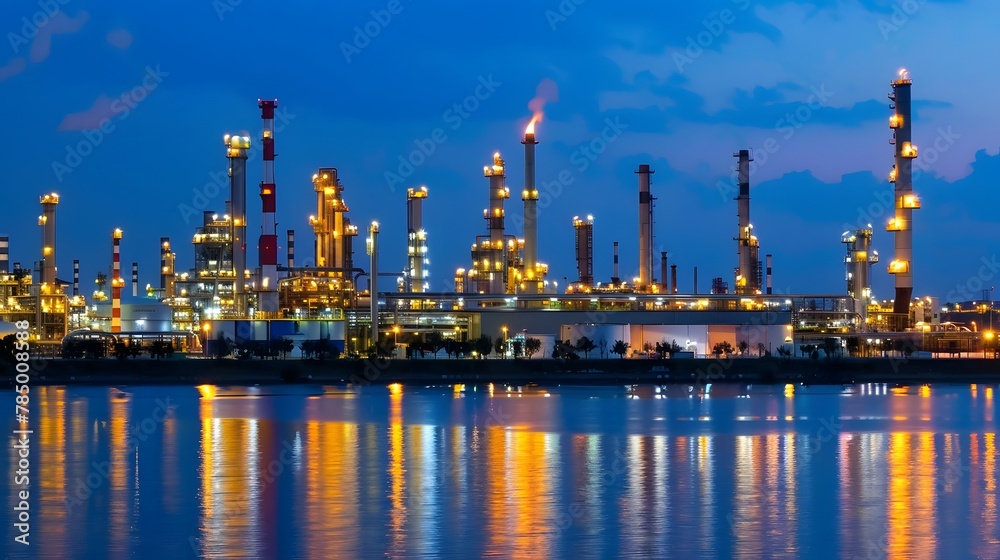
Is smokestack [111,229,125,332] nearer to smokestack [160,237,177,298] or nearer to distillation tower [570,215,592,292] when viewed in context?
smokestack [160,237,177,298]

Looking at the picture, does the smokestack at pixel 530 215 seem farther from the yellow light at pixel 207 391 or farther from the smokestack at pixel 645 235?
the yellow light at pixel 207 391

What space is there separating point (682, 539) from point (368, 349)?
129 feet

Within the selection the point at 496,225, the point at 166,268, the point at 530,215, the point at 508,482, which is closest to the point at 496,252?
the point at 496,225

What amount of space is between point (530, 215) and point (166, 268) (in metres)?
21.5

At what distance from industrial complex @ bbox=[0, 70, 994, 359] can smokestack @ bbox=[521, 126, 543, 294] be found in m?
0.06

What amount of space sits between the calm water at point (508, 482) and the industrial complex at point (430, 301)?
749 inches

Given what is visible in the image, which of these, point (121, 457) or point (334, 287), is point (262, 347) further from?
point (121, 457)

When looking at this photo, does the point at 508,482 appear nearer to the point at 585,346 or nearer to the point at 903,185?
the point at 585,346

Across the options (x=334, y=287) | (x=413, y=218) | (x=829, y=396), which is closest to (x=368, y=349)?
(x=334, y=287)

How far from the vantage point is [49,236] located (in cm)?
6225

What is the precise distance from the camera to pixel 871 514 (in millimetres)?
16453

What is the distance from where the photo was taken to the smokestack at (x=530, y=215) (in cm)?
5947

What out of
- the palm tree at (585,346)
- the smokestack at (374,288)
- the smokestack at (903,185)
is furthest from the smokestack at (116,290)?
the smokestack at (903,185)

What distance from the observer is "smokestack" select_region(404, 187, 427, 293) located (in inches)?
2520
